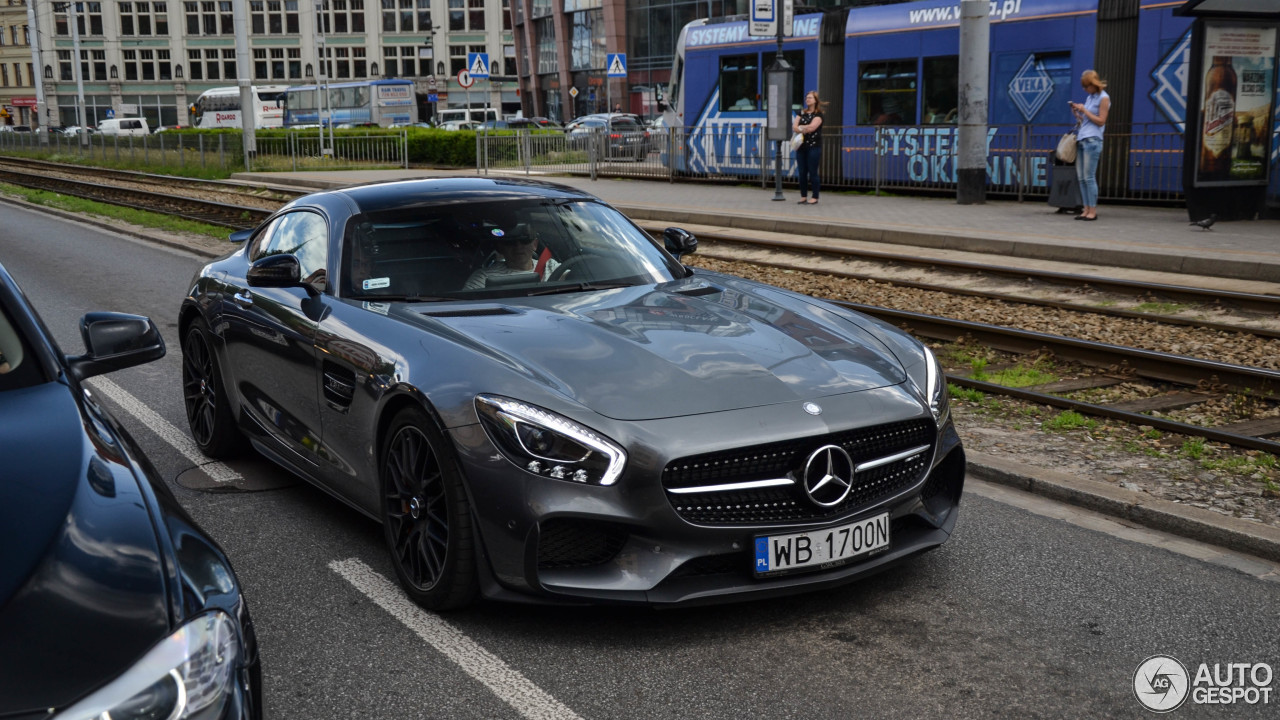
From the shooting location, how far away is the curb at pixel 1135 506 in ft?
15.9

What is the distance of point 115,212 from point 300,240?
19966 millimetres

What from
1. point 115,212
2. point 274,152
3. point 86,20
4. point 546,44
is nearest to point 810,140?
point 115,212

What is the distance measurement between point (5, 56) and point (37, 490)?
118 m

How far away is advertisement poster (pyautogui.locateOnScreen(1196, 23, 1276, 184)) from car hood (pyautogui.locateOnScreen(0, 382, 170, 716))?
1460cm

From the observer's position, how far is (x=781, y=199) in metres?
20.9

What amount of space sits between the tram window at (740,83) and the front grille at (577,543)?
2144cm

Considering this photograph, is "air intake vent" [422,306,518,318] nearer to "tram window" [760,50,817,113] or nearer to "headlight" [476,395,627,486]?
"headlight" [476,395,627,486]

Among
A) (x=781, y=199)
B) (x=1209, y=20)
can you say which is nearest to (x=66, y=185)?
(x=781, y=199)

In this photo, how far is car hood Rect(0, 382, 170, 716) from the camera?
6.39ft

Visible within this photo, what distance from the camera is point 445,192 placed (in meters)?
5.32

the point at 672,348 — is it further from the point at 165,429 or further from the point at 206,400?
the point at 165,429

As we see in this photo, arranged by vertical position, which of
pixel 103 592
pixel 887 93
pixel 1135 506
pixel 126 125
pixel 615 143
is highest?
pixel 126 125

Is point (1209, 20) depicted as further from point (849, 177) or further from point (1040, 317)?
point (849, 177)

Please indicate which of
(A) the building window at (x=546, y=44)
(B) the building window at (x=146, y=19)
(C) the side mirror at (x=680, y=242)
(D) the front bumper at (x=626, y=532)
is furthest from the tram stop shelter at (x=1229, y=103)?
(B) the building window at (x=146, y=19)
